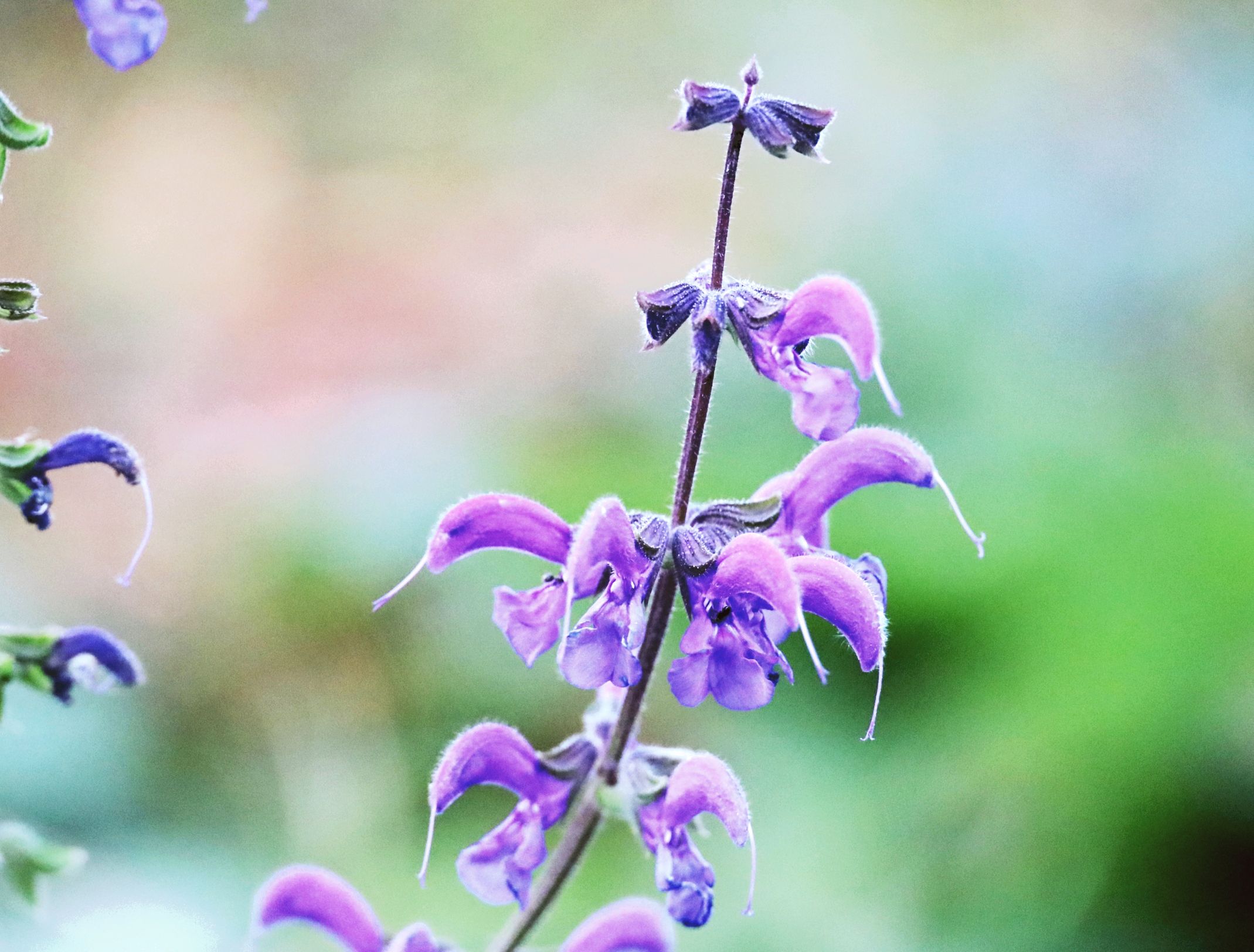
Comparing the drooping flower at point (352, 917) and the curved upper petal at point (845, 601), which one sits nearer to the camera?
the curved upper petal at point (845, 601)

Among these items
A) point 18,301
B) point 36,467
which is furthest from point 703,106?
point 36,467

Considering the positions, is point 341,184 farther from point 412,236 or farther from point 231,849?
point 231,849

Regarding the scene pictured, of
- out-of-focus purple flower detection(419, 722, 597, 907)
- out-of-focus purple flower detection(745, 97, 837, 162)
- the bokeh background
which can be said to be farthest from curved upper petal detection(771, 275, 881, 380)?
the bokeh background

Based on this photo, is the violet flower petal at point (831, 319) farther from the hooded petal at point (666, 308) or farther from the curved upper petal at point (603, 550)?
the curved upper petal at point (603, 550)

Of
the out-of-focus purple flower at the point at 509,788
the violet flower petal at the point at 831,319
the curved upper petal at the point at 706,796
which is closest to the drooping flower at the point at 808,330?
the violet flower petal at the point at 831,319

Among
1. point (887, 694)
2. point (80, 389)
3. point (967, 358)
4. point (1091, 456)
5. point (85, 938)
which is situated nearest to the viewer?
point (85, 938)

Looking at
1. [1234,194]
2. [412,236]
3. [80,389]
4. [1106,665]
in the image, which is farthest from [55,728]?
[1234,194]

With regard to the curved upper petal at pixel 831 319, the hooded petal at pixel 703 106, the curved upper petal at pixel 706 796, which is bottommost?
the curved upper petal at pixel 706 796

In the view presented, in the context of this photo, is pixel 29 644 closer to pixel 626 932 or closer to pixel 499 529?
pixel 499 529
